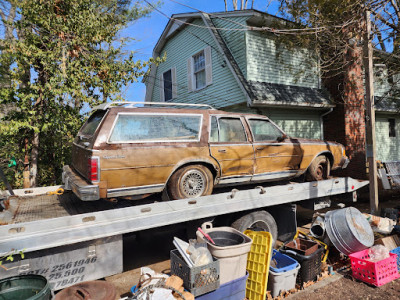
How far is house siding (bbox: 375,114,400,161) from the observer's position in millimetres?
13477

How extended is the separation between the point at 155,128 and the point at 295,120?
8.26 m

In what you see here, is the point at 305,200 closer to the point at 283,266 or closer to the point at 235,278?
the point at 283,266

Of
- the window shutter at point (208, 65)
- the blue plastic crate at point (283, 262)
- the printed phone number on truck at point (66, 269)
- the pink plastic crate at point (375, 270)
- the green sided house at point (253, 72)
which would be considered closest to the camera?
the printed phone number on truck at point (66, 269)

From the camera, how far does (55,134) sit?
7.52 metres

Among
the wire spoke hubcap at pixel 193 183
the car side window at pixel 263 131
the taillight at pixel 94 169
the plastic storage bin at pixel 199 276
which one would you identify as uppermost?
the car side window at pixel 263 131

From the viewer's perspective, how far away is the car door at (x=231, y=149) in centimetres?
475

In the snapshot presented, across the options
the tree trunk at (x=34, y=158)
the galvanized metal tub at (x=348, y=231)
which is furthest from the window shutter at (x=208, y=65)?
the galvanized metal tub at (x=348, y=231)

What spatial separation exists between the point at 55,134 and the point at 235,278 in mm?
6446

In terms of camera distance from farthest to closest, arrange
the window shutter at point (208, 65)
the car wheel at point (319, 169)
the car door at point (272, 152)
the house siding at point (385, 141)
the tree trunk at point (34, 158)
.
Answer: the house siding at point (385, 141) → the window shutter at point (208, 65) → the tree trunk at point (34, 158) → the car wheel at point (319, 169) → the car door at point (272, 152)

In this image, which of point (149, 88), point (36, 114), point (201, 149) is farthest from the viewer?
point (149, 88)

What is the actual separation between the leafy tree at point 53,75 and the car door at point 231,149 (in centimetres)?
398

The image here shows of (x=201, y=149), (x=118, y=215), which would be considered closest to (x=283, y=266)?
(x=201, y=149)

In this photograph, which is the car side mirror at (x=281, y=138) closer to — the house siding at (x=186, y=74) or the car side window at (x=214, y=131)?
the car side window at (x=214, y=131)

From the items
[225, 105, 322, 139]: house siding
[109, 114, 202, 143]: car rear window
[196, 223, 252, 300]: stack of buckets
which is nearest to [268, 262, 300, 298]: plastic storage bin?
[196, 223, 252, 300]: stack of buckets
